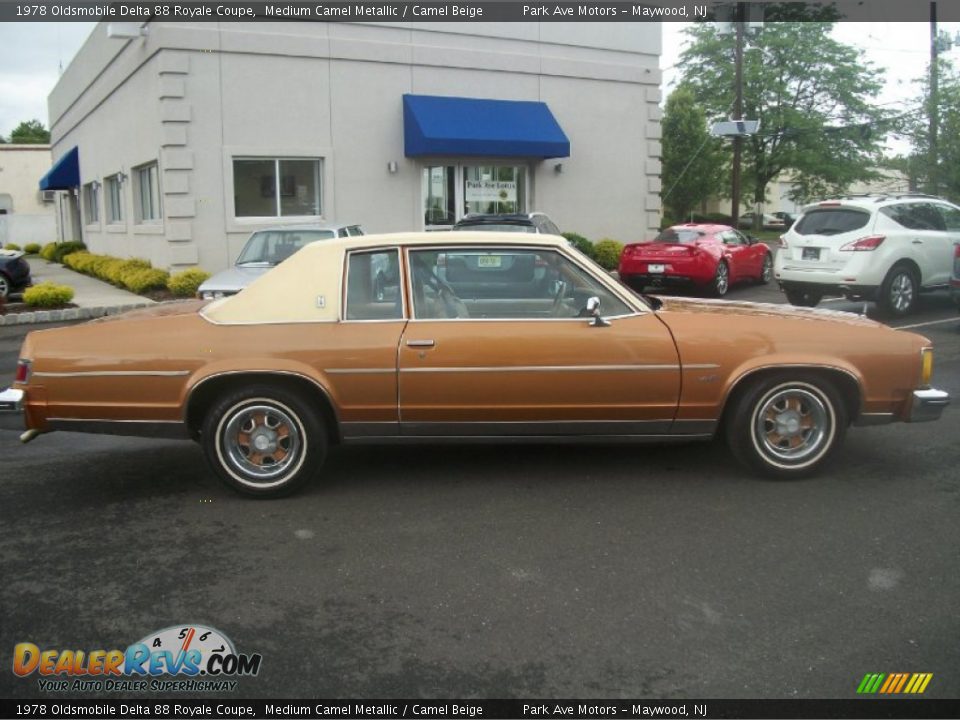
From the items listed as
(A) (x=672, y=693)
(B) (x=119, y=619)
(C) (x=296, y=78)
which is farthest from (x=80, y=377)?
Answer: (C) (x=296, y=78)

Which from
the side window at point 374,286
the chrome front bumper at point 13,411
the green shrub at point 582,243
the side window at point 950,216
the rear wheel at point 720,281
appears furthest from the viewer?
the green shrub at point 582,243

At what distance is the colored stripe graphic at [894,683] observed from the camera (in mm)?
3067

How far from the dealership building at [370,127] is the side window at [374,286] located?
12347 mm

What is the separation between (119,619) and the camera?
3604mm

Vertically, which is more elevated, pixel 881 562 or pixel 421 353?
→ pixel 421 353

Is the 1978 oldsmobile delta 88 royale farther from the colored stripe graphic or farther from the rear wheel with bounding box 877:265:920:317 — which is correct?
the rear wheel with bounding box 877:265:920:317

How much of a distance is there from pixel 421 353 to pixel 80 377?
1.91 metres

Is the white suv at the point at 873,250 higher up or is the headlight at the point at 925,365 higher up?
the white suv at the point at 873,250

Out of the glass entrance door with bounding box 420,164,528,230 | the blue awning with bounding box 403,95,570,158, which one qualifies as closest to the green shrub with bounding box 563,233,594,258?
the glass entrance door with bounding box 420,164,528,230

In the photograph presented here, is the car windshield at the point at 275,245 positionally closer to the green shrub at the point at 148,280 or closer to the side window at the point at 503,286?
the green shrub at the point at 148,280

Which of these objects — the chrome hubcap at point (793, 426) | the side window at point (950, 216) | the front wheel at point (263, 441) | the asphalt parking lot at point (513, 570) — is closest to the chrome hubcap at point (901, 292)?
the side window at point (950, 216)

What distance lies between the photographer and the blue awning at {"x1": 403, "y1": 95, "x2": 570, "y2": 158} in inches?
692

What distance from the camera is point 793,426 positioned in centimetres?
527

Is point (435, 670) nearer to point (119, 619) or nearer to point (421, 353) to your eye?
point (119, 619)
